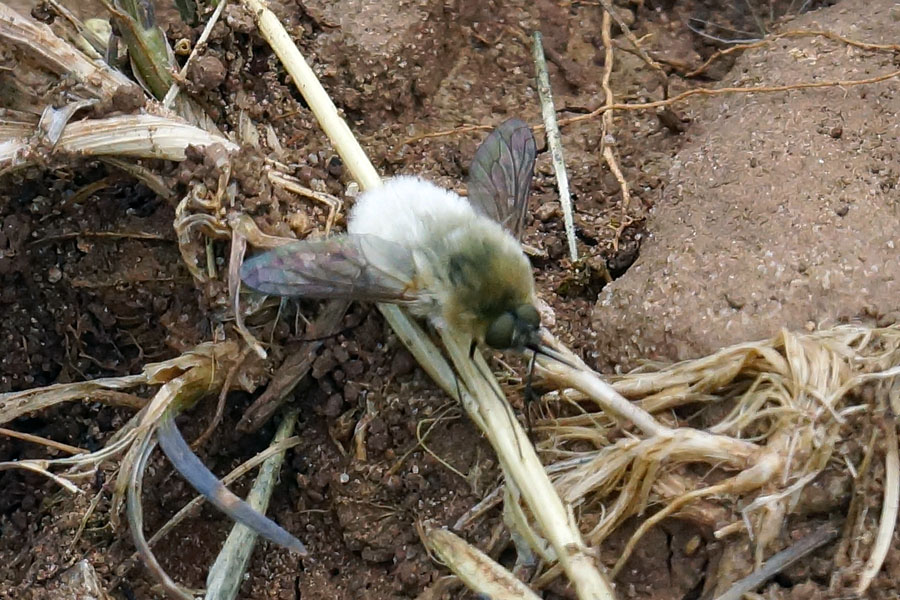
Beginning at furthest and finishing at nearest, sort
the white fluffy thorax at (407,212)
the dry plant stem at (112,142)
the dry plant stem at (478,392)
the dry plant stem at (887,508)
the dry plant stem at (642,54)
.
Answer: the dry plant stem at (642,54) → the dry plant stem at (112,142) → the white fluffy thorax at (407,212) → the dry plant stem at (478,392) → the dry plant stem at (887,508)

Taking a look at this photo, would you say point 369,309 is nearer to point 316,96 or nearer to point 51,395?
point 316,96

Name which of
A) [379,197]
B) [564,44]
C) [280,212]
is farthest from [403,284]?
[564,44]

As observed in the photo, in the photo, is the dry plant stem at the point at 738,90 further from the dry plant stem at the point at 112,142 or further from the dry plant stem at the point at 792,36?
the dry plant stem at the point at 112,142

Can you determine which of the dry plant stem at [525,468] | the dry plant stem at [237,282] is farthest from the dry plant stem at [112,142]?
the dry plant stem at [525,468]

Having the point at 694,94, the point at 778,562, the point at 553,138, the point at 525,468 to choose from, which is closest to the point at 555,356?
Result: the point at 525,468

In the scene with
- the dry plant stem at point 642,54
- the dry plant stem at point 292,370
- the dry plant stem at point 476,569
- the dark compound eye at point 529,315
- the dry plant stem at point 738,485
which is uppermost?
the dry plant stem at point 642,54
